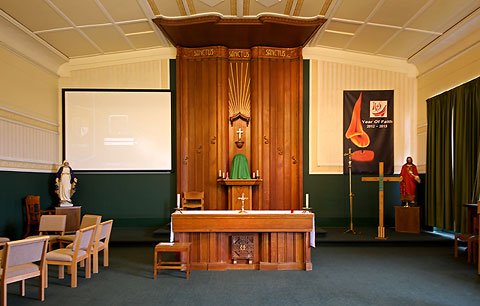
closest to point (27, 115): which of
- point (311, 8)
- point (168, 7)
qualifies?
point (168, 7)

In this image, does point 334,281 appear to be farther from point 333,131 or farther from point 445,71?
point 445,71

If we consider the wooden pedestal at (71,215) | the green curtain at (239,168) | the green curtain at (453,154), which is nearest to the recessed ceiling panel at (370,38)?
the green curtain at (453,154)

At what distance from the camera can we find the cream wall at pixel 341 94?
8109mm

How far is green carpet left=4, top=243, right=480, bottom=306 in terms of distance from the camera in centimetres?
370

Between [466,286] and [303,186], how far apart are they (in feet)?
13.8

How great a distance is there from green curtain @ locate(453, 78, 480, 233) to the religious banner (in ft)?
5.26

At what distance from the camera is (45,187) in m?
7.37

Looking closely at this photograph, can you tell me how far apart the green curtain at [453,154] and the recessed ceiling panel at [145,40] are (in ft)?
20.5

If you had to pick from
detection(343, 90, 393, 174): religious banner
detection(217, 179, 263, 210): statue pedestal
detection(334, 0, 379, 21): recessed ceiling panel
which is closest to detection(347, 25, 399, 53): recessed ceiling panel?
detection(334, 0, 379, 21): recessed ceiling panel

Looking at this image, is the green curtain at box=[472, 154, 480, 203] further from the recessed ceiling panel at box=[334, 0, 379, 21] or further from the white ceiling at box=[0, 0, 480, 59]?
the recessed ceiling panel at box=[334, 0, 379, 21]

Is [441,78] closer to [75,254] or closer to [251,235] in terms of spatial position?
[251,235]

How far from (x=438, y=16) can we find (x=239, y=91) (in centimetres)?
412

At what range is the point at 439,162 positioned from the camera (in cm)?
707

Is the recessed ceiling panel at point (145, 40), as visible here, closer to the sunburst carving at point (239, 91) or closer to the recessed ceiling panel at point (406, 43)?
the sunburst carving at point (239, 91)
